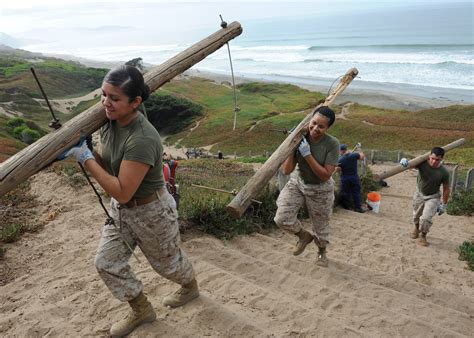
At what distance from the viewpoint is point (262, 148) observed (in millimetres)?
31062

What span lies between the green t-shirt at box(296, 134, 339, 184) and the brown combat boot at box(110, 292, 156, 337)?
8.72ft

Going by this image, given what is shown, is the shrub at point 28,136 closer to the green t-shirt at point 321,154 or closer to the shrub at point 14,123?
the shrub at point 14,123

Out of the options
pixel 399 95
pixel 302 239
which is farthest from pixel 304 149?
pixel 399 95

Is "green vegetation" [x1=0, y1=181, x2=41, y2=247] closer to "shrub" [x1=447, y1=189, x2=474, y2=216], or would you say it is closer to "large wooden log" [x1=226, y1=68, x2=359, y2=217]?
"large wooden log" [x1=226, y1=68, x2=359, y2=217]

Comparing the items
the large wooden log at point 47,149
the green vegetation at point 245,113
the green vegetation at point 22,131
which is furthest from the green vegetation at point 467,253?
the green vegetation at point 22,131

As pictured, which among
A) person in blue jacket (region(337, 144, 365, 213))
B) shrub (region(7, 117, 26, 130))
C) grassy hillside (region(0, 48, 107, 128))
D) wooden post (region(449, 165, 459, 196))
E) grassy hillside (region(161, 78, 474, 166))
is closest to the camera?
person in blue jacket (region(337, 144, 365, 213))

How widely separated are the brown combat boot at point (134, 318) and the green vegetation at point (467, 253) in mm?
5332

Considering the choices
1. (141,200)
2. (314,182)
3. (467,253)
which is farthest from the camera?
(467,253)

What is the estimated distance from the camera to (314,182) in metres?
5.48

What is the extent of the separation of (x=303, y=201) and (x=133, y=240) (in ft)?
8.73

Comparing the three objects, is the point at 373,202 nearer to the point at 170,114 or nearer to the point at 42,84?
the point at 170,114

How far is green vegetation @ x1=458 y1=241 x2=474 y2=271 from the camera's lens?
6777 millimetres

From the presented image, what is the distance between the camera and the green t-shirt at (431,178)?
7670 mm

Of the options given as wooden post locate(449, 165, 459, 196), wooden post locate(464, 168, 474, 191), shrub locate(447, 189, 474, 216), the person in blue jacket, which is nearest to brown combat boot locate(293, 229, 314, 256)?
the person in blue jacket
